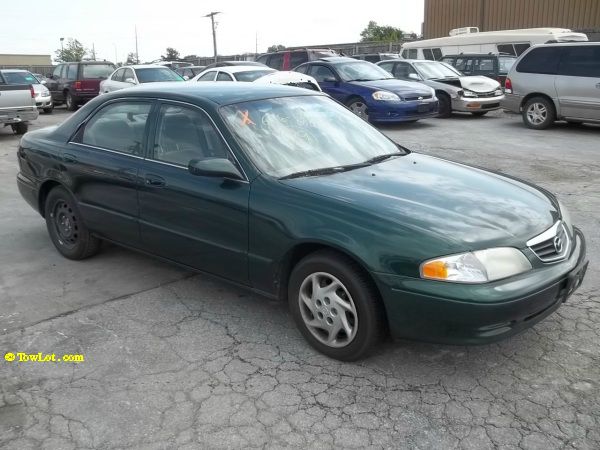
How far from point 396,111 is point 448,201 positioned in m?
9.61

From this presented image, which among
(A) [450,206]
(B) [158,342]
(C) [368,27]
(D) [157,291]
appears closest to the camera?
(A) [450,206]

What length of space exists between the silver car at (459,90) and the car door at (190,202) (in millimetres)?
11815

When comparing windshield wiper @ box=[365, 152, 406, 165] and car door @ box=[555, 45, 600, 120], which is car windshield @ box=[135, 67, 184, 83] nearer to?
car door @ box=[555, 45, 600, 120]

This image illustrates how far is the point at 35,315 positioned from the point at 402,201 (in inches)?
106

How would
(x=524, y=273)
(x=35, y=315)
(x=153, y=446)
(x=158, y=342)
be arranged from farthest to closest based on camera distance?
1. (x=35, y=315)
2. (x=158, y=342)
3. (x=524, y=273)
4. (x=153, y=446)

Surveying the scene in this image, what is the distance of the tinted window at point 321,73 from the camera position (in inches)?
541

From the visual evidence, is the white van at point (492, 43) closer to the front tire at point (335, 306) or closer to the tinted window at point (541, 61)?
the tinted window at point (541, 61)

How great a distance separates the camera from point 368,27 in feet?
301

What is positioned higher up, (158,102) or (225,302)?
(158,102)

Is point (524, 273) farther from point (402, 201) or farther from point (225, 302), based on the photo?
point (225, 302)

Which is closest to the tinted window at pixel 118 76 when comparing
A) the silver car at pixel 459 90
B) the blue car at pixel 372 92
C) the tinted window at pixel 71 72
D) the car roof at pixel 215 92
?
the tinted window at pixel 71 72

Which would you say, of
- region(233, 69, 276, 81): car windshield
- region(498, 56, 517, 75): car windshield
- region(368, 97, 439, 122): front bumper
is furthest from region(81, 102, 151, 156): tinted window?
region(498, 56, 517, 75): car windshield

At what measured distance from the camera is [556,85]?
38.3 ft

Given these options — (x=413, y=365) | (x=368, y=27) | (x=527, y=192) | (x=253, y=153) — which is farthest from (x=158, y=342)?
(x=368, y=27)
